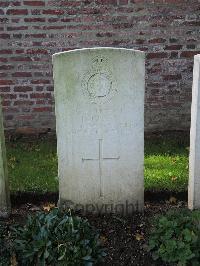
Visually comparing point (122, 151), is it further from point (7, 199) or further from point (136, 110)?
point (7, 199)

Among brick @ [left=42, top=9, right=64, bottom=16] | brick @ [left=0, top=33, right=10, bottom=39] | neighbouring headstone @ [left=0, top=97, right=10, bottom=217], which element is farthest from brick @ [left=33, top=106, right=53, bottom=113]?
neighbouring headstone @ [left=0, top=97, right=10, bottom=217]

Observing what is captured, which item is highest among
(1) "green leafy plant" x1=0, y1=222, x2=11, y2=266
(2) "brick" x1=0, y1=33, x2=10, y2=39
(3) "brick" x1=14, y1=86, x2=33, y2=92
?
(2) "brick" x1=0, y1=33, x2=10, y2=39

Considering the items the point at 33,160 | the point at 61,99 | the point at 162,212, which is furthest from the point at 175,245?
the point at 33,160

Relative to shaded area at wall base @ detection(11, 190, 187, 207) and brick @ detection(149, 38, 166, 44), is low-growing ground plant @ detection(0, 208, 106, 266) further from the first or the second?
brick @ detection(149, 38, 166, 44)

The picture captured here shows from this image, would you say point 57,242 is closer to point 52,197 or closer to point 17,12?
point 52,197

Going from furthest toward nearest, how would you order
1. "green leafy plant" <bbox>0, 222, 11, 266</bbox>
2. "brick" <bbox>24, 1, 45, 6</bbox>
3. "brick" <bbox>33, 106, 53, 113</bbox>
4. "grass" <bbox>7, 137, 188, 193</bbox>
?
"brick" <bbox>33, 106, 53, 113</bbox> → "brick" <bbox>24, 1, 45, 6</bbox> → "grass" <bbox>7, 137, 188, 193</bbox> → "green leafy plant" <bbox>0, 222, 11, 266</bbox>

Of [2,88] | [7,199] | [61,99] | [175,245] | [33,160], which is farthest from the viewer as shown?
[2,88]

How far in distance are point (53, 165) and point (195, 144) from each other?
189 cm

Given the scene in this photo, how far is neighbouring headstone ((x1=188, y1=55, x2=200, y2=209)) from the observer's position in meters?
3.79

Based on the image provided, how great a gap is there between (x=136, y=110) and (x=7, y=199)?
1390 millimetres

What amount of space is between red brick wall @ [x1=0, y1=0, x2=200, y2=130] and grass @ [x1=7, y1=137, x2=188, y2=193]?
→ 38cm

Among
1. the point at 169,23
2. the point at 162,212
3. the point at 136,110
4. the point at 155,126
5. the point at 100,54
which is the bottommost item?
the point at 162,212

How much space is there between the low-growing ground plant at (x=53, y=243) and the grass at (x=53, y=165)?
999 mm

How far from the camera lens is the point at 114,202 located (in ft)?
14.1
